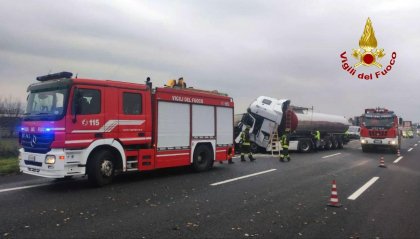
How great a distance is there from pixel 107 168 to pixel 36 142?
184 cm

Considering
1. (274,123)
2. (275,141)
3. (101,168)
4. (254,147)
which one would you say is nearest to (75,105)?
(101,168)

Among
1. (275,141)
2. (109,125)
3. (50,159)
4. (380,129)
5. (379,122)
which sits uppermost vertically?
(379,122)

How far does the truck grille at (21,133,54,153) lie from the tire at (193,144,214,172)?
16.9 feet

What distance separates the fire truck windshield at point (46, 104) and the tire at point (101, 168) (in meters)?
1.42

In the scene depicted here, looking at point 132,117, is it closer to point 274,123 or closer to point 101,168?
point 101,168

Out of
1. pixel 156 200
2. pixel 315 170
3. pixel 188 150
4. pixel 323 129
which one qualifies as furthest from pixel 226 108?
pixel 323 129

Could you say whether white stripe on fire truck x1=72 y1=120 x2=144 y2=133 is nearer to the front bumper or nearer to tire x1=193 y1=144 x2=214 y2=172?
the front bumper

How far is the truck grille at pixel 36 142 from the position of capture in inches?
350

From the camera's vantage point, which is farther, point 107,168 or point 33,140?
point 107,168

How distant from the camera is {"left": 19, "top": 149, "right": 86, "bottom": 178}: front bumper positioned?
348 inches

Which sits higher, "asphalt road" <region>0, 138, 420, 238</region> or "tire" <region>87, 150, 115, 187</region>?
"tire" <region>87, 150, 115, 187</region>

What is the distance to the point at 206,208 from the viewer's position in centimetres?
748

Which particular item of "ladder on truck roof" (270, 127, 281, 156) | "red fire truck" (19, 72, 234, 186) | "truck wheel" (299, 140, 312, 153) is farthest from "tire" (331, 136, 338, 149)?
"red fire truck" (19, 72, 234, 186)

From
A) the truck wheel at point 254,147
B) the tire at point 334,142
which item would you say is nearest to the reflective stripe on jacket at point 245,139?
the truck wheel at point 254,147
